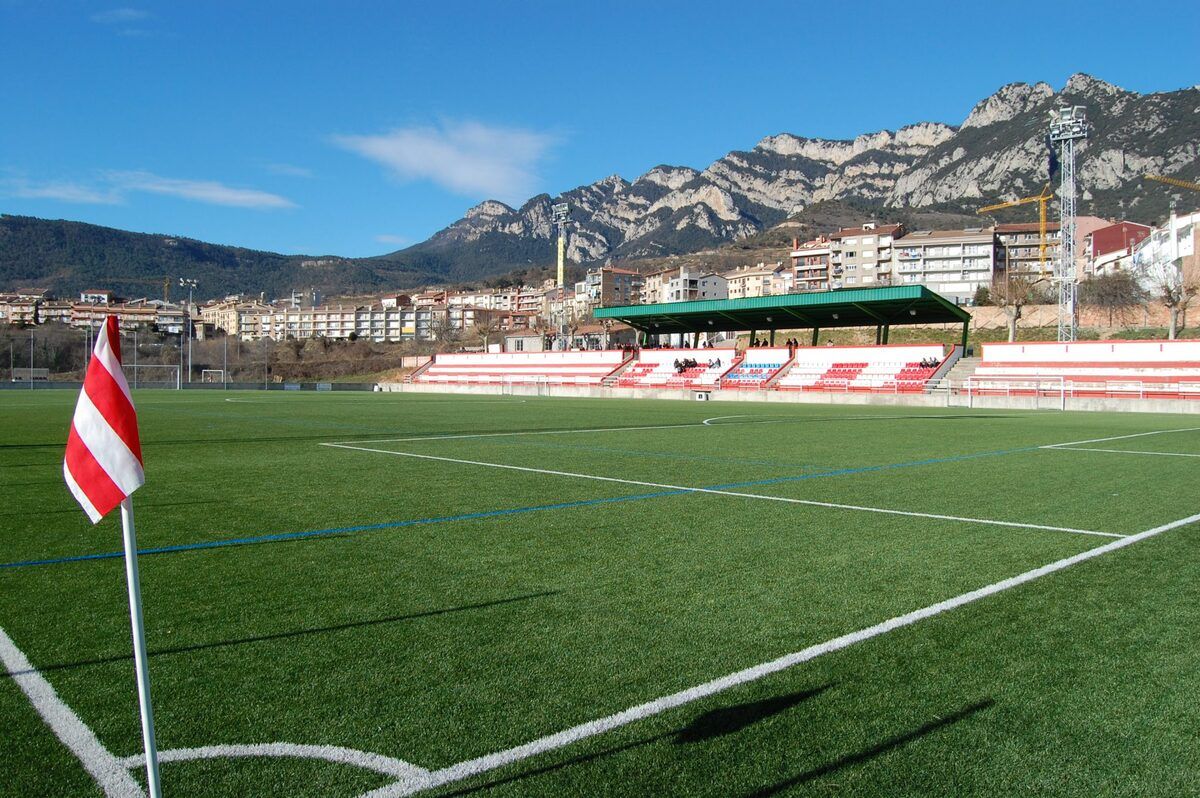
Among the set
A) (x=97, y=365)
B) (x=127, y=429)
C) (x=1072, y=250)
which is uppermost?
(x=1072, y=250)

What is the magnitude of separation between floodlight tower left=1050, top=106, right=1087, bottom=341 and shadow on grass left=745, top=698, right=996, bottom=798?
175 feet

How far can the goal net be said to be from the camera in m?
67.8

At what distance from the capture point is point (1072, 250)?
52.4 metres

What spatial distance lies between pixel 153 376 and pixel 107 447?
80594mm

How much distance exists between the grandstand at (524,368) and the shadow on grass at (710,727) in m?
57.0

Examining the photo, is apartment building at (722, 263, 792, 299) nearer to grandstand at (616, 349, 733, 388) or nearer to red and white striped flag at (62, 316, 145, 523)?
grandstand at (616, 349, 733, 388)

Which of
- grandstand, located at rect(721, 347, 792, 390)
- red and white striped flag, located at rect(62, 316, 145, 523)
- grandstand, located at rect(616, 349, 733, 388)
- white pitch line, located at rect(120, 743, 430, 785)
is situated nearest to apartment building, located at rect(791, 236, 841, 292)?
grandstand, located at rect(616, 349, 733, 388)

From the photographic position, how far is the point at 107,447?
265 centimetres

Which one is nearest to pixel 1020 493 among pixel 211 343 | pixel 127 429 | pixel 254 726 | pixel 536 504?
pixel 536 504

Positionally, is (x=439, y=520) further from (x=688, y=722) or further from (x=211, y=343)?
(x=211, y=343)

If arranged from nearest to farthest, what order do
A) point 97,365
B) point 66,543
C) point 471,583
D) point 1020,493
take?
point 97,365 < point 471,583 < point 66,543 < point 1020,493

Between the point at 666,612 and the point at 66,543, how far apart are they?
5432 mm

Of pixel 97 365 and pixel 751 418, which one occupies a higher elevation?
pixel 97 365

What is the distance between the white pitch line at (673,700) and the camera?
9.64ft
